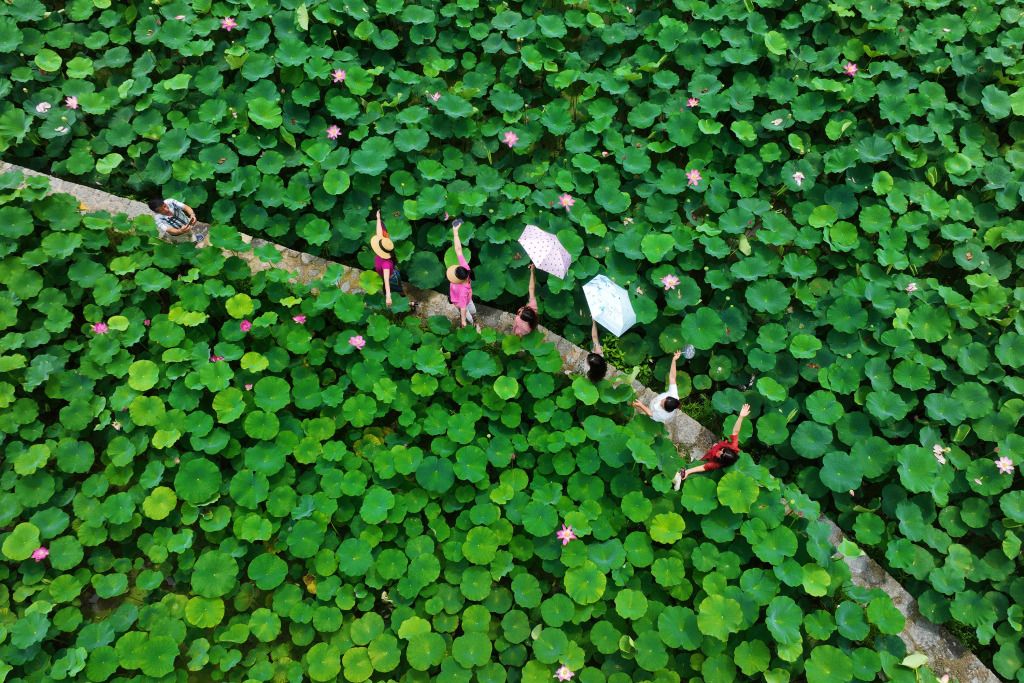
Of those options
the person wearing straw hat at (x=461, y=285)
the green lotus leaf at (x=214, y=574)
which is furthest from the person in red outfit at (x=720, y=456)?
the green lotus leaf at (x=214, y=574)

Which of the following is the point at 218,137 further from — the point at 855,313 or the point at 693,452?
the point at 855,313

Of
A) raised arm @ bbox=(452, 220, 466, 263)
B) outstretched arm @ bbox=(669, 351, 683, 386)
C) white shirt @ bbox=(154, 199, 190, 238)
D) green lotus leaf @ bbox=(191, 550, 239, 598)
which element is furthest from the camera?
white shirt @ bbox=(154, 199, 190, 238)

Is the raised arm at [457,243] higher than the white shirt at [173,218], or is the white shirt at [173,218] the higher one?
the raised arm at [457,243]

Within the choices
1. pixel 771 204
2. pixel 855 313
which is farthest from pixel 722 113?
pixel 855 313

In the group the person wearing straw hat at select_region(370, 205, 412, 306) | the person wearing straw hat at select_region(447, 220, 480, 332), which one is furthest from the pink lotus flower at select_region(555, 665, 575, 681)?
the person wearing straw hat at select_region(370, 205, 412, 306)

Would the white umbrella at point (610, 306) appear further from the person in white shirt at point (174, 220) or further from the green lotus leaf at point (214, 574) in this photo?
the person in white shirt at point (174, 220)

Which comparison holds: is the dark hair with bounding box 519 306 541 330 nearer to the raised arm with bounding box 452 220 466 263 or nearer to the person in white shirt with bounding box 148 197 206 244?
the raised arm with bounding box 452 220 466 263
